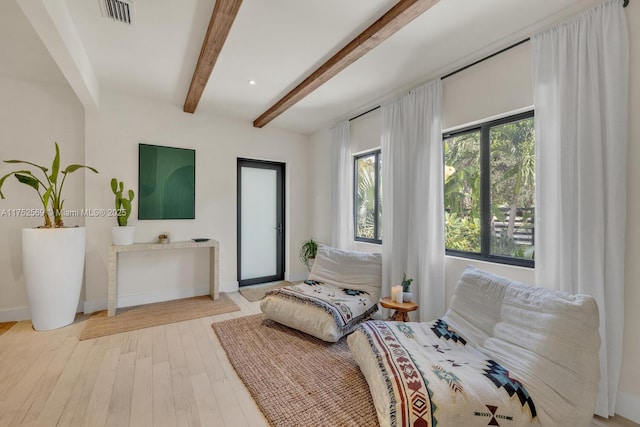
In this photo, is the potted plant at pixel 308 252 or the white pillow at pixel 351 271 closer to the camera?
the white pillow at pixel 351 271

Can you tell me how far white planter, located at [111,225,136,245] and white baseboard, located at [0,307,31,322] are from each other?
1168 mm

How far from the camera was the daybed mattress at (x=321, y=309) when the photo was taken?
2.53 meters

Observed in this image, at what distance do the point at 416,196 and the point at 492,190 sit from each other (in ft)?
2.27

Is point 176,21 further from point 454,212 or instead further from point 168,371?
point 454,212

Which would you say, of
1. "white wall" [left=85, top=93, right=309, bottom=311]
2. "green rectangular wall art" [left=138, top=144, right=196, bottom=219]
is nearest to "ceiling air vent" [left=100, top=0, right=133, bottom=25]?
"white wall" [left=85, top=93, right=309, bottom=311]

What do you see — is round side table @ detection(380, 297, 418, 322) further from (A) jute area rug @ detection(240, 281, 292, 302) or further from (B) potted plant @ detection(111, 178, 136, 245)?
(B) potted plant @ detection(111, 178, 136, 245)

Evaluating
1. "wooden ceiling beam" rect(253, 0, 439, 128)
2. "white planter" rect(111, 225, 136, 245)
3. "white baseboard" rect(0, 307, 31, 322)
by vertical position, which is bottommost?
"white baseboard" rect(0, 307, 31, 322)

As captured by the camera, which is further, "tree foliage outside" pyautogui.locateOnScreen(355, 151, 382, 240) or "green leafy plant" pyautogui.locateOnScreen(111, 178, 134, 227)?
"tree foliage outside" pyautogui.locateOnScreen(355, 151, 382, 240)

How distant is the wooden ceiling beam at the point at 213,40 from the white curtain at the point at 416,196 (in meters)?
1.96

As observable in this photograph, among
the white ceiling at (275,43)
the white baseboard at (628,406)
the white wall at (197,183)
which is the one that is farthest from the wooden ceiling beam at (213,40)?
the white baseboard at (628,406)

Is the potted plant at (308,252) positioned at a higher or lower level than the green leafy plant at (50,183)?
lower

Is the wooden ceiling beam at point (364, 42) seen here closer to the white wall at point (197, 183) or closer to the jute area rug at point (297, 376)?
the white wall at point (197, 183)

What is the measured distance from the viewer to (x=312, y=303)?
2.69 metres

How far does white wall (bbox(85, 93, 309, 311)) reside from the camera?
11.3 ft
